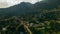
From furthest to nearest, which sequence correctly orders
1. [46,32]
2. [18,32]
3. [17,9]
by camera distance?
[17,9] < [18,32] < [46,32]

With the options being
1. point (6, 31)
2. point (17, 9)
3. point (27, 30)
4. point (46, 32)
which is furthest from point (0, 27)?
point (17, 9)

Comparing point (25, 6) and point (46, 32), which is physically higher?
point (46, 32)

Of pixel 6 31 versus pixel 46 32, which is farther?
pixel 6 31

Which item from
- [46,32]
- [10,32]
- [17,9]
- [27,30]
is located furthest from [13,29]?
[17,9]

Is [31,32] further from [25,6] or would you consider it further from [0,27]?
[25,6]

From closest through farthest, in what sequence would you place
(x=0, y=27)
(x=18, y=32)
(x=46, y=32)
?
(x=46, y=32), (x=18, y=32), (x=0, y=27)

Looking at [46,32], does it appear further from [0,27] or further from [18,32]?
[0,27]

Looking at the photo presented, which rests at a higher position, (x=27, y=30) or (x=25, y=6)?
(x=27, y=30)

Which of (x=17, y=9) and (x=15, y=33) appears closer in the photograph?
(x=15, y=33)

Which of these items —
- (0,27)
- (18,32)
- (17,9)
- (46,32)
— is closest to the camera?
(46,32)
